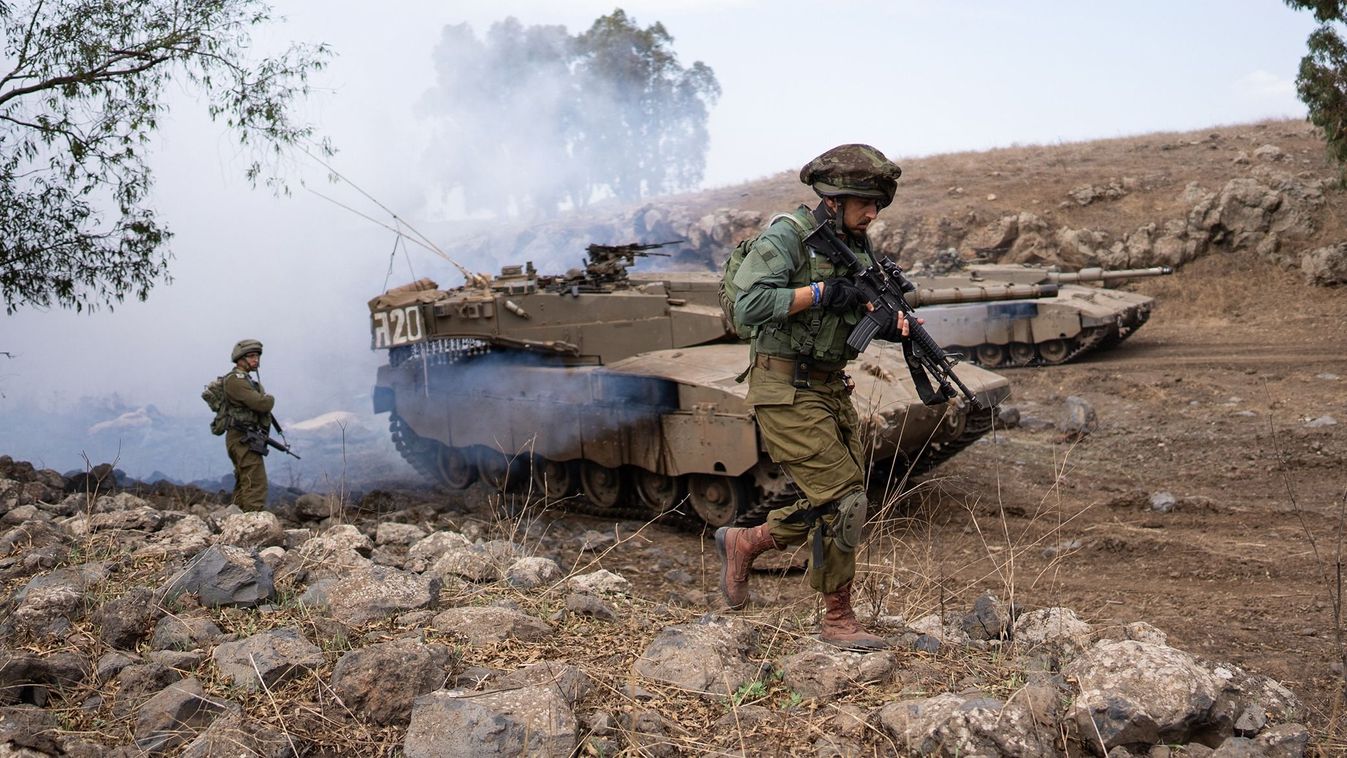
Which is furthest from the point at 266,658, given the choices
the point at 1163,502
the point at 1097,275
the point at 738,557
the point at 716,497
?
the point at 1097,275

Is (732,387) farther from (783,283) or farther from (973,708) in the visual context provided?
(973,708)

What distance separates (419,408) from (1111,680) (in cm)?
879

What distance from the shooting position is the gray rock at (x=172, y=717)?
3.29 metres

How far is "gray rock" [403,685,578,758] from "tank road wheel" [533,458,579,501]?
22.7 feet

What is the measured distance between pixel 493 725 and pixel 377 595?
4.50 feet

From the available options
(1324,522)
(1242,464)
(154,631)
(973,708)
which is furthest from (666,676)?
(1242,464)

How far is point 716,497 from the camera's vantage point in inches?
353

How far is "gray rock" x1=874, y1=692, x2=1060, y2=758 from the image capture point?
311 centimetres

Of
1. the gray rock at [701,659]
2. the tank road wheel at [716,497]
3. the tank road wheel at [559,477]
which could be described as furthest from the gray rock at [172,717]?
the tank road wheel at [559,477]

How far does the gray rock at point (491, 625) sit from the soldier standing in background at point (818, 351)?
103 centimetres

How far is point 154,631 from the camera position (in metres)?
4.14

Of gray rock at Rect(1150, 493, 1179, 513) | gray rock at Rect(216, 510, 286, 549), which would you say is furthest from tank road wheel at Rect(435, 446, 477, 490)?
gray rock at Rect(1150, 493, 1179, 513)

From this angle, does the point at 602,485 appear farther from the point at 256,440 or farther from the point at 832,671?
the point at 832,671

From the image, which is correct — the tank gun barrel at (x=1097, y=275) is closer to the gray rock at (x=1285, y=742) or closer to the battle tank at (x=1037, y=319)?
the battle tank at (x=1037, y=319)
